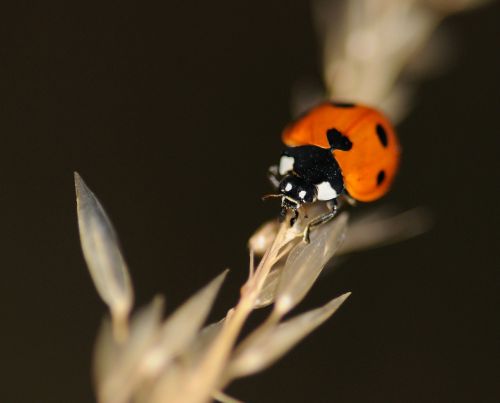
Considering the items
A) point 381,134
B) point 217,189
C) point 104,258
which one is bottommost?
point 104,258

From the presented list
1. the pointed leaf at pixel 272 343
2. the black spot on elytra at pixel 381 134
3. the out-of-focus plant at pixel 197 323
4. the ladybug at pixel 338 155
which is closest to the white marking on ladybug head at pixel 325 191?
the ladybug at pixel 338 155

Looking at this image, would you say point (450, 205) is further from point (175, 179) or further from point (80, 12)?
point (80, 12)

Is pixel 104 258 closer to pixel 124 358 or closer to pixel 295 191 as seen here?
pixel 124 358

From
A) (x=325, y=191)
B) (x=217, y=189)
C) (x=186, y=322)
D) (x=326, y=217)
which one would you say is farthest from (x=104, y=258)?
(x=217, y=189)

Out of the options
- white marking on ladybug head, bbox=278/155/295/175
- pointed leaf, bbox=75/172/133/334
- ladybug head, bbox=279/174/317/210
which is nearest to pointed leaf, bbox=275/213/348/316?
pointed leaf, bbox=75/172/133/334

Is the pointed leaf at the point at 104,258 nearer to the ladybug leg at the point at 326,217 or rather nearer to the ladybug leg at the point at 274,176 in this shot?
the ladybug leg at the point at 326,217

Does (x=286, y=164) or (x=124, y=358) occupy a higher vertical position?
(x=286, y=164)

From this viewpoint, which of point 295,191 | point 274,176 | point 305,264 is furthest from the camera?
point 274,176
